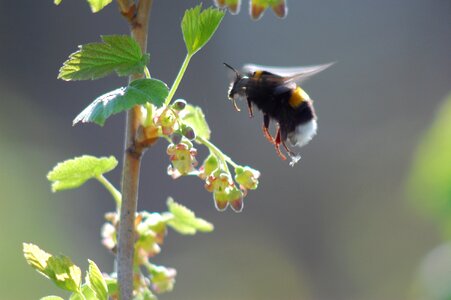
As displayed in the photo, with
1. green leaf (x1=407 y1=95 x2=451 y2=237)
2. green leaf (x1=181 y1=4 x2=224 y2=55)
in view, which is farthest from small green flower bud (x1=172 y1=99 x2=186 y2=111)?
green leaf (x1=407 y1=95 x2=451 y2=237)

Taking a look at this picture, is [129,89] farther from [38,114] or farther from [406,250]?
[38,114]

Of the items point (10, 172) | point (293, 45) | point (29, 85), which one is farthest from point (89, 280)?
point (293, 45)

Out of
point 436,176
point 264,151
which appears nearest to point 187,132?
point 436,176

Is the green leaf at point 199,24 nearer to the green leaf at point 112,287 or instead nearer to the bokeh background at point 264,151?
the green leaf at point 112,287

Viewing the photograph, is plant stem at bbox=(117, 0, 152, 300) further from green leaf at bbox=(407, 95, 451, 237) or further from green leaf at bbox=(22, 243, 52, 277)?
green leaf at bbox=(407, 95, 451, 237)

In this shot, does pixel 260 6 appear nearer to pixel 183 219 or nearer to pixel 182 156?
pixel 182 156

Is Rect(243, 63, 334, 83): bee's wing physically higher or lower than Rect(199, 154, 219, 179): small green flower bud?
higher

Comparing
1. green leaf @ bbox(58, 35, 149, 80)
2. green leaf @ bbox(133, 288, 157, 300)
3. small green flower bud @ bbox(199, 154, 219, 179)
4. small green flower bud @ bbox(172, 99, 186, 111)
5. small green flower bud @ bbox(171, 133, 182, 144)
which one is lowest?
green leaf @ bbox(133, 288, 157, 300)

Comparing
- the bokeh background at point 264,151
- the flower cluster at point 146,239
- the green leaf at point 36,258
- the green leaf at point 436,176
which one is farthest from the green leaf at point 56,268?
the bokeh background at point 264,151
